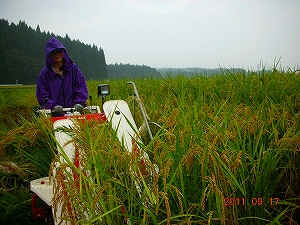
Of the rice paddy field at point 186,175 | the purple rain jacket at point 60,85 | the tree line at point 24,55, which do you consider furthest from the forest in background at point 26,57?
the rice paddy field at point 186,175

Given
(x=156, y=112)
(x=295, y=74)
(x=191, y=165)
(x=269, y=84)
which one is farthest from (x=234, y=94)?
(x=191, y=165)

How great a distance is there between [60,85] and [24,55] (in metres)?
64.3

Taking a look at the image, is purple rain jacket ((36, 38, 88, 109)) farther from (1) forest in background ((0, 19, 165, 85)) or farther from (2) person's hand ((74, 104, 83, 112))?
(1) forest in background ((0, 19, 165, 85))

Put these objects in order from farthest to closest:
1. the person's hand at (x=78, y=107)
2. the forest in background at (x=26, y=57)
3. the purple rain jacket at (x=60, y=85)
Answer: the forest in background at (x=26, y=57)
the purple rain jacket at (x=60, y=85)
the person's hand at (x=78, y=107)

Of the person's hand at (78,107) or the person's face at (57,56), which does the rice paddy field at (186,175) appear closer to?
the person's hand at (78,107)

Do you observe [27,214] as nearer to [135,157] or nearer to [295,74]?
[135,157]

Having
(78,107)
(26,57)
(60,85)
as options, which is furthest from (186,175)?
(26,57)

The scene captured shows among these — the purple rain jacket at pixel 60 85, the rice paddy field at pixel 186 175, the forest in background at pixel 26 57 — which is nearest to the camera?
the rice paddy field at pixel 186 175

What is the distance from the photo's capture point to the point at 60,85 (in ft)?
14.6

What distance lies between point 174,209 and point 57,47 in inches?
141

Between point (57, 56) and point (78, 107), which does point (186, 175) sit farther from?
point (57, 56)

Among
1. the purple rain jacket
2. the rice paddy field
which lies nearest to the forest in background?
the purple rain jacket

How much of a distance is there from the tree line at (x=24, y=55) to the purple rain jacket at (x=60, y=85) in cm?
4698

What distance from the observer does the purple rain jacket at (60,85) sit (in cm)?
433
